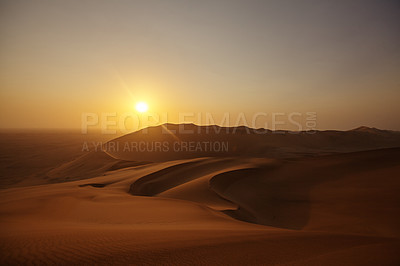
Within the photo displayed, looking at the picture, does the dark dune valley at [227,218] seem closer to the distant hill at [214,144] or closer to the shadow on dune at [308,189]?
the shadow on dune at [308,189]

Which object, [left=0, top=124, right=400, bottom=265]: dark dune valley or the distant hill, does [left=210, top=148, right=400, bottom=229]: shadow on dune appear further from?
the distant hill

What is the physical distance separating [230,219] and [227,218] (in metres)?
0.11

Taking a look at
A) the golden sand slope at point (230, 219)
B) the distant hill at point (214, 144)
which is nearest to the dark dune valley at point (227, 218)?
the golden sand slope at point (230, 219)

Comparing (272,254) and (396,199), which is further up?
(272,254)

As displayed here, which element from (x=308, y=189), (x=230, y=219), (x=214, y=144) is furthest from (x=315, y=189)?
(x=214, y=144)

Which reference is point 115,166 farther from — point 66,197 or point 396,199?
point 396,199

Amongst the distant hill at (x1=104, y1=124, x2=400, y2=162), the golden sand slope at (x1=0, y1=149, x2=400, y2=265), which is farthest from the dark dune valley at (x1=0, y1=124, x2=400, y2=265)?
the distant hill at (x1=104, y1=124, x2=400, y2=162)

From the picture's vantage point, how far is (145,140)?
98.3 feet

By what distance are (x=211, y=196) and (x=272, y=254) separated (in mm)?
5313

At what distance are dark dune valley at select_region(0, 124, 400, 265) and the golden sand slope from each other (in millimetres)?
21

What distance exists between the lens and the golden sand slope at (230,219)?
240 centimetres

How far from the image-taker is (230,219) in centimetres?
526

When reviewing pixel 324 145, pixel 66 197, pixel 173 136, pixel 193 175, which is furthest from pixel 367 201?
pixel 324 145

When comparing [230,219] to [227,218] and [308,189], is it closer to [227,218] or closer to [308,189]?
[227,218]
